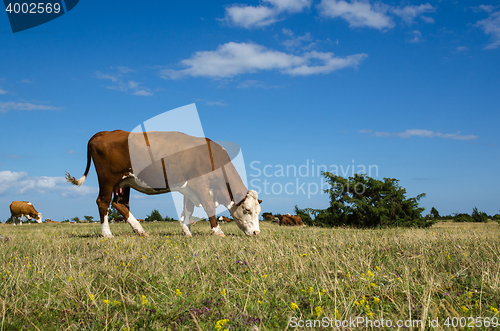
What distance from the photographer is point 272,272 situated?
391cm

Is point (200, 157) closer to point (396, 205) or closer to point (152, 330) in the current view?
point (152, 330)

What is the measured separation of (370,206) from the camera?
1582 centimetres

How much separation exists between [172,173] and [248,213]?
2.61m

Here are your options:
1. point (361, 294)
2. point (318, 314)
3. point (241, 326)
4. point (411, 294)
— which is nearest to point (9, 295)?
point (241, 326)

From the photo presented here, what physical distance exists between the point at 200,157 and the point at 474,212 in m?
22.5

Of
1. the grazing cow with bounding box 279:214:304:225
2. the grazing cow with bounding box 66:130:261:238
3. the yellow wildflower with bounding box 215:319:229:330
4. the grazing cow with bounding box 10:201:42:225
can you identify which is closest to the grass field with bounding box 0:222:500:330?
the yellow wildflower with bounding box 215:319:229:330

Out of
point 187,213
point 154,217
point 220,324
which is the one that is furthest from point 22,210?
point 220,324

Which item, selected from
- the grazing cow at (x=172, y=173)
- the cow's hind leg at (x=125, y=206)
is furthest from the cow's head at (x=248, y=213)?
the cow's hind leg at (x=125, y=206)

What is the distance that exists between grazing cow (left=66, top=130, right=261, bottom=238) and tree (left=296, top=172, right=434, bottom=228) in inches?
311

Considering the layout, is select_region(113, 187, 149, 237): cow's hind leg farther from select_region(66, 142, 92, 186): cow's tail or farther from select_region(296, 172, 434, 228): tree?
select_region(296, 172, 434, 228): tree

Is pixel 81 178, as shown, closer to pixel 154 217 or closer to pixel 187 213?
pixel 187 213

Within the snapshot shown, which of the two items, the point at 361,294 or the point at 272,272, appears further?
the point at 272,272

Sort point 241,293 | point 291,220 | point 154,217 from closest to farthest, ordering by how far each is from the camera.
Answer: point 241,293, point 291,220, point 154,217

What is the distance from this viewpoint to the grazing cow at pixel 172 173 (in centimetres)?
970
